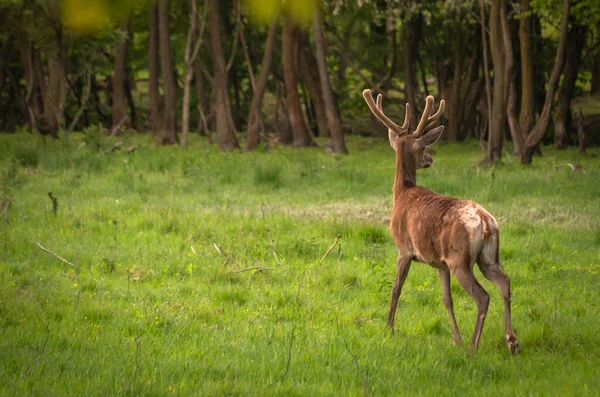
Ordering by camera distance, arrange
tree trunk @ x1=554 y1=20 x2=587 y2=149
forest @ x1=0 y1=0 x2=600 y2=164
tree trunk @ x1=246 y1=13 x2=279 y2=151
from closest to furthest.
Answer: forest @ x1=0 y1=0 x2=600 y2=164 → tree trunk @ x1=246 y1=13 x2=279 y2=151 → tree trunk @ x1=554 y1=20 x2=587 y2=149

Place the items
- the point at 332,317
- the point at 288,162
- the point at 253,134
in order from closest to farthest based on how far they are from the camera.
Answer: the point at 332,317
the point at 288,162
the point at 253,134

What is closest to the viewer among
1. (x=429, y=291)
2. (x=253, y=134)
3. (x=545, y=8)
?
(x=429, y=291)

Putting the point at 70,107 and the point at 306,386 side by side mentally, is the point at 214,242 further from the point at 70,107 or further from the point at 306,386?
the point at 70,107

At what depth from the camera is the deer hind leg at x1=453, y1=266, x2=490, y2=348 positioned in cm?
703

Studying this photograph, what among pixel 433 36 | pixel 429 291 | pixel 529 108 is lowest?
pixel 429 291

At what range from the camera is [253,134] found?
83.7ft

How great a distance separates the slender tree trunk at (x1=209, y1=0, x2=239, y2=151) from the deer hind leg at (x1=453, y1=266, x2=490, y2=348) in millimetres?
18960

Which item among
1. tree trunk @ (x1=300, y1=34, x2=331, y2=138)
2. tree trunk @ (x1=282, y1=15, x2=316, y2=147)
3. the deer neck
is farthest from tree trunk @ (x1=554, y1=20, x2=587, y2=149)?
the deer neck

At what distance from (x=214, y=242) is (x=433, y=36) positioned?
2316 cm

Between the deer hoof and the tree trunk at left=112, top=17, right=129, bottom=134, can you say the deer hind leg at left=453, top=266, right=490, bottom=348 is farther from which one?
the tree trunk at left=112, top=17, right=129, bottom=134

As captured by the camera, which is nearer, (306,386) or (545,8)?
(306,386)

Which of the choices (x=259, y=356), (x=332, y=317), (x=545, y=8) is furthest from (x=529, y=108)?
(x=259, y=356)

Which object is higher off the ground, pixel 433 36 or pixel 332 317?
pixel 433 36

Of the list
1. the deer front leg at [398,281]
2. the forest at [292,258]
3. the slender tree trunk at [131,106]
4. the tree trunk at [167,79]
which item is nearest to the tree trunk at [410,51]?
the forest at [292,258]
